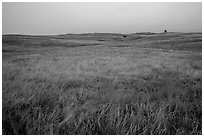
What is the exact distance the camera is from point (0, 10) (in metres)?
3.18

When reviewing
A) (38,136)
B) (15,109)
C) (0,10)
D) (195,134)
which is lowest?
(195,134)

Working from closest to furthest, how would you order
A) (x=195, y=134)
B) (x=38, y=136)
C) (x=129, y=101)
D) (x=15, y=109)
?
(x=38, y=136)
(x=195, y=134)
(x=15, y=109)
(x=129, y=101)

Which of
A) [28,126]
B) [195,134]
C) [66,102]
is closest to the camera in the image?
[28,126]

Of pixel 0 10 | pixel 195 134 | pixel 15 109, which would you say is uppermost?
pixel 0 10

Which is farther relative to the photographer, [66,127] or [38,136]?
[66,127]

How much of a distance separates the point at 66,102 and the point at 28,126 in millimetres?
1021

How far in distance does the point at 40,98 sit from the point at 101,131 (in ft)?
5.32

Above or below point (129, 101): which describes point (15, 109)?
above

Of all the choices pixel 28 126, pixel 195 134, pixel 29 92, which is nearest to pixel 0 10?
pixel 29 92

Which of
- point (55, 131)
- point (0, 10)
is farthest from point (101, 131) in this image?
point (0, 10)

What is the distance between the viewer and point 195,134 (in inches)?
87.7

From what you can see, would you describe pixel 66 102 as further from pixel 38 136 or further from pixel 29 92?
pixel 38 136

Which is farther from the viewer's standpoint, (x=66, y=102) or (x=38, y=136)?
(x=66, y=102)

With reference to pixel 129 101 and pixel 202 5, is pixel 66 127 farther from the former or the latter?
pixel 202 5
